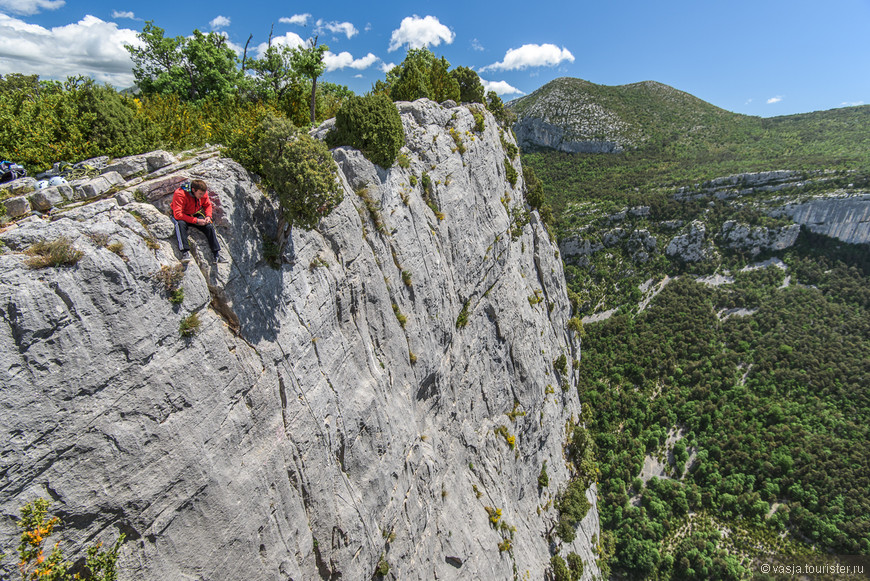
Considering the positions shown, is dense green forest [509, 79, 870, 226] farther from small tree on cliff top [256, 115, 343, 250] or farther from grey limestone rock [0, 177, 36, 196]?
grey limestone rock [0, 177, 36, 196]

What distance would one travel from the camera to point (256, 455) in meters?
13.2

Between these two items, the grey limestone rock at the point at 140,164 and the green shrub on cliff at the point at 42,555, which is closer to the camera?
the green shrub on cliff at the point at 42,555

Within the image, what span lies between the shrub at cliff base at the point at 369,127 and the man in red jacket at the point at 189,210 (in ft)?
37.2

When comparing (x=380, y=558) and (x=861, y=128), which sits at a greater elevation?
(x=861, y=128)

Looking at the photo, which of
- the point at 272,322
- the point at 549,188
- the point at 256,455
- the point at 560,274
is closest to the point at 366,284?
the point at 272,322

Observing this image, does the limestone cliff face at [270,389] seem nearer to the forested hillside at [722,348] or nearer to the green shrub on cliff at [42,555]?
the green shrub on cliff at [42,555]

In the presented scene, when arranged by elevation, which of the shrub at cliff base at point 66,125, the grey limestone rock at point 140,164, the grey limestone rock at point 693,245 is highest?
the shrub at cliff base at point 66,125

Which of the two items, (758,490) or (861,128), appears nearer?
(758,490)

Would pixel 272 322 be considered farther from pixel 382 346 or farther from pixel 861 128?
pixel 861 128

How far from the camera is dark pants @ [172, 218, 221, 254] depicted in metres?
11.3

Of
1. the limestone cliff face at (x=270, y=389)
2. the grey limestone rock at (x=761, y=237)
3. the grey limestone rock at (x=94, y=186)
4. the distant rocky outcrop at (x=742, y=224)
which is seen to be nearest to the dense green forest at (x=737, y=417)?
the grey limestone rock at (x=761, y=237)

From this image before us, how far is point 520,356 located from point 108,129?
35372 mm

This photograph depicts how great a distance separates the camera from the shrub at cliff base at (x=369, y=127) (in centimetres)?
2070

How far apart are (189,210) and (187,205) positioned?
0.17m
